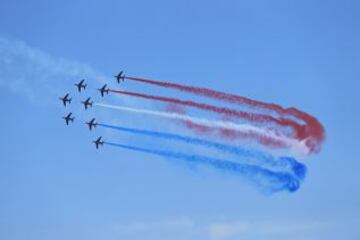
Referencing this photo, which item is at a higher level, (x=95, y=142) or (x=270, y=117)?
(x=95, y=142)

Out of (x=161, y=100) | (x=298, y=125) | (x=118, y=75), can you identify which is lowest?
(x=298, y=125)

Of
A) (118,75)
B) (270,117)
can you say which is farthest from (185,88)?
(118,75)

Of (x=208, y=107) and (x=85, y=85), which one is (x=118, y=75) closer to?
(x=85, y=85)

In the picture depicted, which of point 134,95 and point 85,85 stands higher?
point 85,85

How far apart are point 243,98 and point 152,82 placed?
1153 cm

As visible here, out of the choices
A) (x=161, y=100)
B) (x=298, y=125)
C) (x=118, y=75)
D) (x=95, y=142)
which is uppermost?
(x=118, y=75)

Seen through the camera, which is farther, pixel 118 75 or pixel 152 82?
pixel 118 75

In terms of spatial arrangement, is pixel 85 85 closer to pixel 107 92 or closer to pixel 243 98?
pixel 107 92

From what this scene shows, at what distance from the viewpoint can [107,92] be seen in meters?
99.4

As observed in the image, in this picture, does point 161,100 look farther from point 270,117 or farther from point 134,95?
point 270,117

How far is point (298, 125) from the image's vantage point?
81.4 meters

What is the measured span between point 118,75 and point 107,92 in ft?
10.0

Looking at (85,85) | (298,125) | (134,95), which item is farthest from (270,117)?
(85,85)

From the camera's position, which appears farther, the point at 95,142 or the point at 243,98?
the point at 95,142
